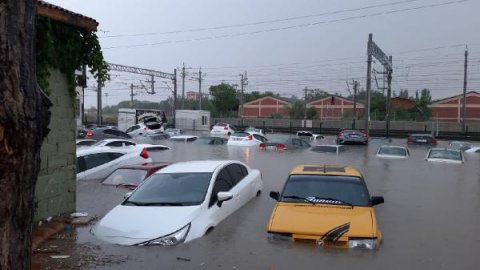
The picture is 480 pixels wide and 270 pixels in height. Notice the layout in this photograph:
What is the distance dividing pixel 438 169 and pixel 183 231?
18063 millimetres

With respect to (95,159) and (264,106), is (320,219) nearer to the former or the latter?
(95,159)

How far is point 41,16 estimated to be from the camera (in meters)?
9.34

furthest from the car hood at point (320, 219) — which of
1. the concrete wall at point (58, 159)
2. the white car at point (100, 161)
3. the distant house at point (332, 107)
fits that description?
the distant house at point (332, 107)

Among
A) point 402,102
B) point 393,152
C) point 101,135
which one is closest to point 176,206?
point 393,152

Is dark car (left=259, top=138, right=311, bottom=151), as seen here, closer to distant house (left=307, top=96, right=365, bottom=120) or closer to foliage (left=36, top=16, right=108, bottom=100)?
foliage (left=36, top=16, right=108, bottom=100)

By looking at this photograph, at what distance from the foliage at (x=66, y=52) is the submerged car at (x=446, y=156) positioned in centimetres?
1912

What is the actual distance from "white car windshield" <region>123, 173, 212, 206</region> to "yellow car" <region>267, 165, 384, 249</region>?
51.5 inches

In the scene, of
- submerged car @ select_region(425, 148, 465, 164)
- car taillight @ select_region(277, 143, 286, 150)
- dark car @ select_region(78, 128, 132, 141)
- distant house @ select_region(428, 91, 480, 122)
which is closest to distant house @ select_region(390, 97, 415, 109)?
distant house @ select_region(428, 91, 480, 122)

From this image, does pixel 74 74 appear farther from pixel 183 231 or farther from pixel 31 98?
pixel 31 98

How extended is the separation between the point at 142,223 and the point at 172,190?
130 cm

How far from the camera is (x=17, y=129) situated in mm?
2939

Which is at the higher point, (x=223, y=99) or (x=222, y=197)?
(x=223, y=99)

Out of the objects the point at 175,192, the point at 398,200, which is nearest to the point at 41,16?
the point at 175,192

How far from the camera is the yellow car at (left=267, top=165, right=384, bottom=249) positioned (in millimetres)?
7852
